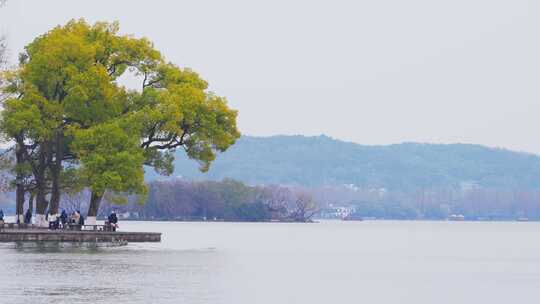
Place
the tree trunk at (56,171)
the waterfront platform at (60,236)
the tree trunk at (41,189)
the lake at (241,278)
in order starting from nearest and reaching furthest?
the lake at (241,278) < the waterfront platform at (60,236) < the tree trunk at (56,171) < the tree trunk at (41,189)

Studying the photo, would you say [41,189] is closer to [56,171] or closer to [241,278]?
[56,171]

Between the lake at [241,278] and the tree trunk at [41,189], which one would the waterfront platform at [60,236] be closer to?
the lake at [241,278]

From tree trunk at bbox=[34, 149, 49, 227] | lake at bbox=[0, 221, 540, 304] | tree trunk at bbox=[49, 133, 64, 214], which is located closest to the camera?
lake at bbox=[0, 221, 540, 304]

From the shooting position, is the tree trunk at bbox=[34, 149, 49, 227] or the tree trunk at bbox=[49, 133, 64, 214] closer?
the tree trunk at bbox=[49, 133, 64, 214]

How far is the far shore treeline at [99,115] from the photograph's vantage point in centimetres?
8812

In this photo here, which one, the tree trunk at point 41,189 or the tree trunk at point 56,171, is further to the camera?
the tree trunk at point 41,189

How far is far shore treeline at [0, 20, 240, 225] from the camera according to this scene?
8812 cm

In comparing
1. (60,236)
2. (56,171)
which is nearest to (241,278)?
(60,236)

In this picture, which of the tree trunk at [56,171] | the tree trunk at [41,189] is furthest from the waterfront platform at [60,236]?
the tree trunk at [41,189]

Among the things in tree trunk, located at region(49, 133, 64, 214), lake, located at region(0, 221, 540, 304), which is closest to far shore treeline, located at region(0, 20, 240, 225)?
tree trunk, located at region(49, 133, 64, 214)

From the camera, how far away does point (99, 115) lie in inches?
3600

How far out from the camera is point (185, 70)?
96438 millimetres

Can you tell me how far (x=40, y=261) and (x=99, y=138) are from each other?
2433cm

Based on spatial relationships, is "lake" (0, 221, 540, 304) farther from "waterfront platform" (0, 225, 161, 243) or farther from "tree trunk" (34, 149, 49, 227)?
"tree trunk" (34, 149, 49, 227)
